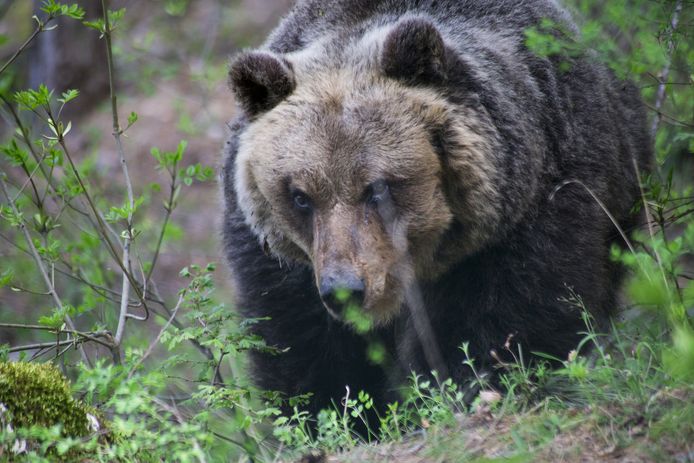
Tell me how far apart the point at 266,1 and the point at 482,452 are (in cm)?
1391

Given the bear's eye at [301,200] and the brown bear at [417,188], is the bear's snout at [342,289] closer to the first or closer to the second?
the brown bear at [417,188]

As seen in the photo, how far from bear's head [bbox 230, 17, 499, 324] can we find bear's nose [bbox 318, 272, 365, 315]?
0.07 feet

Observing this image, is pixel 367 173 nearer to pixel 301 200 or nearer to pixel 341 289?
pixel 301 200

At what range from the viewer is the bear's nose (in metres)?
4.33

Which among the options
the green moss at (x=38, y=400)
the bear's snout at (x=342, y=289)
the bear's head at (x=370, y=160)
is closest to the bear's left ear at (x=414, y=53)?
the bear's head at (x=370, y=160)

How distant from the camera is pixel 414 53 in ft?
15.8

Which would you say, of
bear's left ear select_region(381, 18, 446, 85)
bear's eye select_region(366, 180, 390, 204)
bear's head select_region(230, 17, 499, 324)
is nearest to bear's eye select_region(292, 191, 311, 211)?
bear's head select_region(230, 17, 499, 324)

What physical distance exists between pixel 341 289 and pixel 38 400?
4.80ft

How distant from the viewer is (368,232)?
4.62 metres

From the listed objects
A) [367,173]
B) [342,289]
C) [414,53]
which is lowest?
[342,289]

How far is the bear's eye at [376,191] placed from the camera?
4.67 m

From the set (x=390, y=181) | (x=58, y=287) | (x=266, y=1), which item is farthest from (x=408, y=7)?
(x=266, y=1)

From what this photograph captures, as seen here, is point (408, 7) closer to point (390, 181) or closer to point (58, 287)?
point (390, 181)

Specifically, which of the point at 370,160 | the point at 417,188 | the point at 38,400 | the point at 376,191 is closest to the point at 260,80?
the point at 370,160
